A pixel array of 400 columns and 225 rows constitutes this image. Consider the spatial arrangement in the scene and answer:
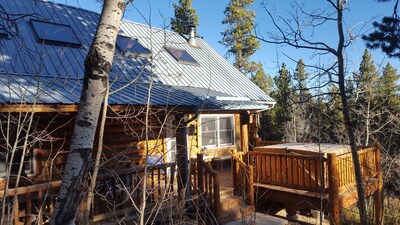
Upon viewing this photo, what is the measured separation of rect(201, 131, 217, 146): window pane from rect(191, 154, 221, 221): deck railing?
152 inches

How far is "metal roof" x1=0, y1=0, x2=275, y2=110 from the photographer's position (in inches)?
209

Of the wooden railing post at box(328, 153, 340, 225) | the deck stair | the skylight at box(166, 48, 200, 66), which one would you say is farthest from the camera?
the skylight at box(166, 48, 200, 66)

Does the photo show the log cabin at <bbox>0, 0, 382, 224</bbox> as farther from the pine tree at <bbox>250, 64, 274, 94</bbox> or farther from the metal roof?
the pine tree at <bbox>250, 64, 274, 94</bbox>

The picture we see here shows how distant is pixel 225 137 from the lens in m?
11.6

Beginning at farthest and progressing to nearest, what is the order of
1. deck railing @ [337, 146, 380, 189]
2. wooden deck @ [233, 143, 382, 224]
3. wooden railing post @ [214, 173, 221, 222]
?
deck railing @ [337, 146, 380, 189], wooden deck @ [233, 143, 382, 224], wooden railing post @ [214, 173, 221, 222]

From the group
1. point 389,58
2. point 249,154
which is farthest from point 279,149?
point 389,58

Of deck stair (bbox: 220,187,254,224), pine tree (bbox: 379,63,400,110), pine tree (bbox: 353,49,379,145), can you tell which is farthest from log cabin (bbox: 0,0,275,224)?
pine tree (bbox: 379,63,400,110)

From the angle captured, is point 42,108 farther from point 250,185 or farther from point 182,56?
point 182,56

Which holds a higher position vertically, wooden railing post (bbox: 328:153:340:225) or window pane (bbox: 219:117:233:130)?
window pane (bbox: 219:117:233:130)

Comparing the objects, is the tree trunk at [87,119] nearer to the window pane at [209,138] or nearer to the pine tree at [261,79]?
the window pane at [209,138]

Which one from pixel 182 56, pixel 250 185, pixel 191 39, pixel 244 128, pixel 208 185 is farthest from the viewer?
pixel 191 39

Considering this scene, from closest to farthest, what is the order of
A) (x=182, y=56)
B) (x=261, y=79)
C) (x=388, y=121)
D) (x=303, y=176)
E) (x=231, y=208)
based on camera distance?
(x=231, y=208) → (x=303, y=176) → (x=388, y=121) → (x=182, y=56) → (x=261, y=79)

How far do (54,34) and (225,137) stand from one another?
6.41m

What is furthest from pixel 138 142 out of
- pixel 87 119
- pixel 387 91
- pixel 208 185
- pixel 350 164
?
pixel 387 91
